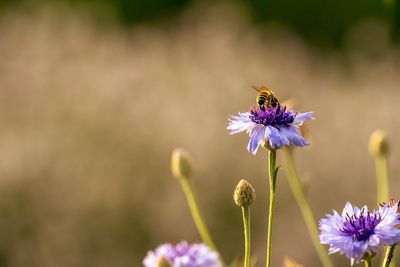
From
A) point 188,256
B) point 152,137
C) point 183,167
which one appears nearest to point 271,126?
point 188,256

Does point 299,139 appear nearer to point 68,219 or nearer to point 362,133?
point 68,219

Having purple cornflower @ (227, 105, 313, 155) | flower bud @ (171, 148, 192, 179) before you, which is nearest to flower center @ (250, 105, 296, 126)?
purple cornflower @ (227, 105, 313, 155)

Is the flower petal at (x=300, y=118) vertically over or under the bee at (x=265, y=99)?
under

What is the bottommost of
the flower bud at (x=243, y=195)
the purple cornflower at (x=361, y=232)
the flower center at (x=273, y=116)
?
the purple cornflower at (x=361, y=232)

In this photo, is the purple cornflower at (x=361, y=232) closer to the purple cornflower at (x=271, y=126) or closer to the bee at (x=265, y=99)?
the purple cornflower at (x=271, y=126)

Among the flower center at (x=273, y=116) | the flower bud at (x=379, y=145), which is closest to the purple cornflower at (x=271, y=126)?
the flower center at (x=273, y=116)

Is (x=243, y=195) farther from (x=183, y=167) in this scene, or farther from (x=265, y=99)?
(x=183, y=167)
